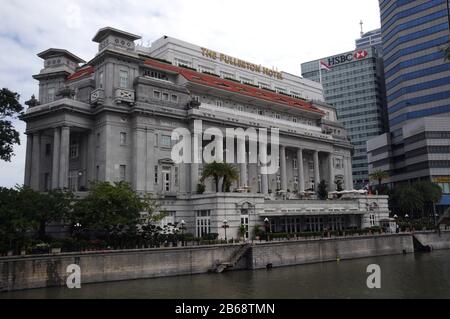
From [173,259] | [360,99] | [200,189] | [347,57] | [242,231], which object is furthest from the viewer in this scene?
[347,57]

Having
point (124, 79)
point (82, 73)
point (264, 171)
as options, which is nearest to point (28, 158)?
point (82, 73)

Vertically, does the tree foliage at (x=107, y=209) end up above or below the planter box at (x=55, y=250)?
above

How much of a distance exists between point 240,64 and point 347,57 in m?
106

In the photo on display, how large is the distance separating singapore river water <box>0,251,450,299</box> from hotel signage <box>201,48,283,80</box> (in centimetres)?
5159

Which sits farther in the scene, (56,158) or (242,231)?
(56,158)

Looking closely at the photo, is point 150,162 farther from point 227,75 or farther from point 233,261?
point 227,75

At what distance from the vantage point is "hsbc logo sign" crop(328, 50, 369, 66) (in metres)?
183

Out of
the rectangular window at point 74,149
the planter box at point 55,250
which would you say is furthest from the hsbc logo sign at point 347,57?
the planter box at point 55,250

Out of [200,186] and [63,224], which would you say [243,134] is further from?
[63,224]

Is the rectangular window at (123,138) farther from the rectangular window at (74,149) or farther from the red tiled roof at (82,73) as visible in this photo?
the red tiled roof at (82,73)

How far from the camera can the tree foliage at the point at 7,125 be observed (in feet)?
163

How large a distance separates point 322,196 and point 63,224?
46.3 m

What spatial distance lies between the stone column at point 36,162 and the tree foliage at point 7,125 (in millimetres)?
15875

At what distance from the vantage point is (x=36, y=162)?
67.2 m
